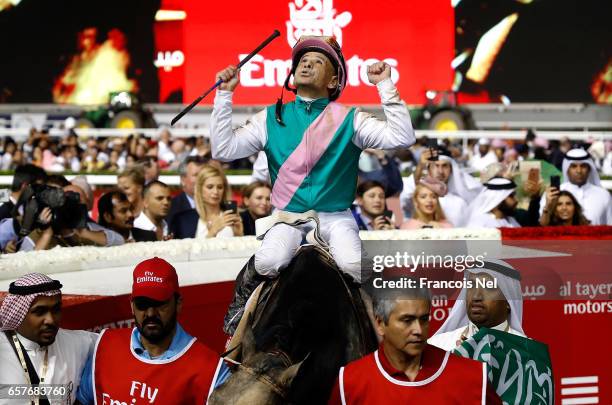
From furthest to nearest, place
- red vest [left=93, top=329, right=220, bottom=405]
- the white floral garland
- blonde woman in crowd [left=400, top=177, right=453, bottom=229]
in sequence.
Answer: blonde woman in crowd [left=400, top=177, right=453, bottom=229] < the white floral garland < red vest [left=93, top=329, right=220, bottom=405]

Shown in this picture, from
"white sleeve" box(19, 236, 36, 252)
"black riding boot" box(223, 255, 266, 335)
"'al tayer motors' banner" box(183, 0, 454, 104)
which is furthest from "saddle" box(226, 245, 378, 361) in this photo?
"'al tayer motors' banner" box(183, 0, 454, 104)

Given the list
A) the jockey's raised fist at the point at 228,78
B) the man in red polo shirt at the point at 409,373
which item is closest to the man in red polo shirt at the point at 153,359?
the man in red polo shirt at the point at 409,373

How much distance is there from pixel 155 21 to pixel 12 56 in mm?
3942

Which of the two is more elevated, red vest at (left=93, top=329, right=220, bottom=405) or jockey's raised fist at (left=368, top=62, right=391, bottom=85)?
jockey's raised fist at (left=368, top=62, right=391, bottom=85)

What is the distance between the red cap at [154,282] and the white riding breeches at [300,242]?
1.65 ft

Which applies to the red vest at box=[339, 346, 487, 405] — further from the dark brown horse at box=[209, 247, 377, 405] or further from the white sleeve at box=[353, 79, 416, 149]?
the white sleeve at box=[353, 79, 416, 149]

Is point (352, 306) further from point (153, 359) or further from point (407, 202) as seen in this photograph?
point (407, 202)

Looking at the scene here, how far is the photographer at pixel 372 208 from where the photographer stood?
25.8 ft

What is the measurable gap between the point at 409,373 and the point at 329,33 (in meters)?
20.0

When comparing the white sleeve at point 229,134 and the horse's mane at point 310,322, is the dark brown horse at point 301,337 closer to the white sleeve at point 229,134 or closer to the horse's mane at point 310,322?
the horse's mane at point 310,322

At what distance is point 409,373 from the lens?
11.0 feet

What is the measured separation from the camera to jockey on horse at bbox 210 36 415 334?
14.6ft

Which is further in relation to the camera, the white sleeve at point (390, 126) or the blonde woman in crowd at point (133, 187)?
the blonde woman in crowd at point (133, 187)

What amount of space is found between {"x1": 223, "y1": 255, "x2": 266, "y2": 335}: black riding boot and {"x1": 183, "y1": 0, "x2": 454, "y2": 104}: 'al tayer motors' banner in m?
18.4
